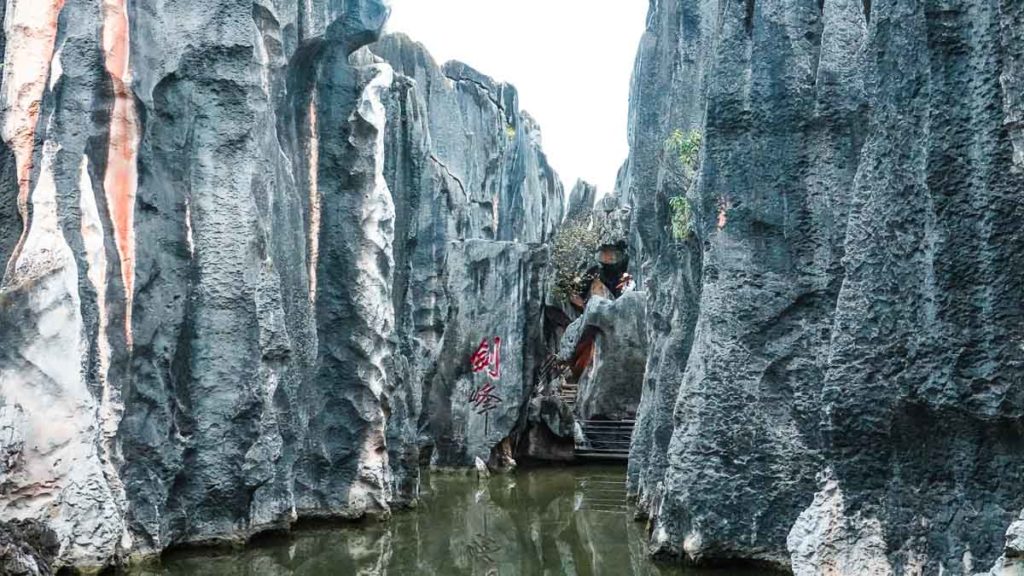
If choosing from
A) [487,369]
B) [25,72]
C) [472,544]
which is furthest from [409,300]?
[25,72]

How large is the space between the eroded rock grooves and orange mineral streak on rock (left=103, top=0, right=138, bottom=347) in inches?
0.6

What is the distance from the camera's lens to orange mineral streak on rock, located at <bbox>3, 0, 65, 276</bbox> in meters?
6.33

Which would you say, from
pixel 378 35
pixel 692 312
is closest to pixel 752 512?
pixel 692 312

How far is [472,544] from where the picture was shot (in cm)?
791

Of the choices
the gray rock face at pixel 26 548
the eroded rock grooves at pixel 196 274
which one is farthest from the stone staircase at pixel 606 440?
the gray rock face at pixel 26 548

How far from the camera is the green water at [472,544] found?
6.60 m

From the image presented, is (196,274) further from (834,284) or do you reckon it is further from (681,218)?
(834,284)

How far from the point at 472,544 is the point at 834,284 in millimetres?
3664

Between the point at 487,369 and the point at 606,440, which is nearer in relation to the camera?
the point at 487,369

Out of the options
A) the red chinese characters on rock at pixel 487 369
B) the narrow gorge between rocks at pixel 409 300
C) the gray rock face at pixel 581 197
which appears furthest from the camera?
the gray rock face at pixel 581 197

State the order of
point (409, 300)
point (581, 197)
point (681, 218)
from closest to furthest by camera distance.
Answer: point (681, 218) < point (409, 300) < point (581, 197)

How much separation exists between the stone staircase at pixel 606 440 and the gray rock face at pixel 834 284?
11.1ft

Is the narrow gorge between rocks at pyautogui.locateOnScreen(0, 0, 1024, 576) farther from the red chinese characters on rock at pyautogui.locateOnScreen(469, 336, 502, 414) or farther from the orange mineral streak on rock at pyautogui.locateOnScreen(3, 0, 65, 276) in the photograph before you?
the red chinese characters on rock at pyautogui.locateOnScreen(469, 336, 502, 414)

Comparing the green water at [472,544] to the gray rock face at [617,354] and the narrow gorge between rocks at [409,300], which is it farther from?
the gray rock face at [617,354]
